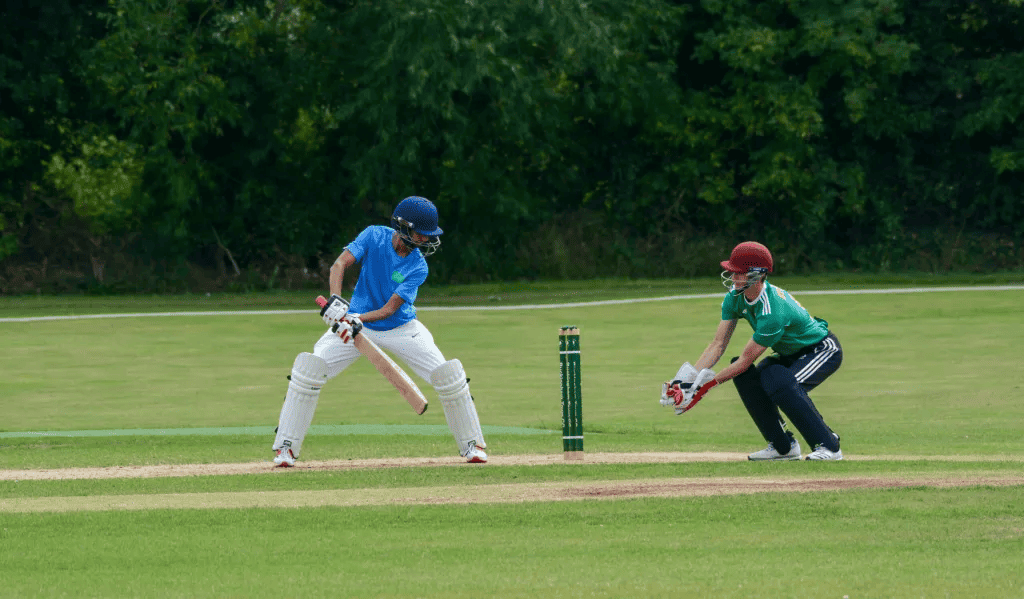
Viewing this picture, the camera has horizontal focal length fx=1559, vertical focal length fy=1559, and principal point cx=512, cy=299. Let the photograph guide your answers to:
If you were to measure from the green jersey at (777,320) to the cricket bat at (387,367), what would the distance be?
7.31ft

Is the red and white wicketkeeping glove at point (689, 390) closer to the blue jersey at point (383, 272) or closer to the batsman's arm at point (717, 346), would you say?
the batsman's arm at point (717, 346)

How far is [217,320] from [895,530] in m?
22.0

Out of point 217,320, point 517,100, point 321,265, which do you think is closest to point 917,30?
point 517,100

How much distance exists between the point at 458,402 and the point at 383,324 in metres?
0.75

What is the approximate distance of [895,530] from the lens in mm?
7910

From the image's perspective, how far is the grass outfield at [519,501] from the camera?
273 inches

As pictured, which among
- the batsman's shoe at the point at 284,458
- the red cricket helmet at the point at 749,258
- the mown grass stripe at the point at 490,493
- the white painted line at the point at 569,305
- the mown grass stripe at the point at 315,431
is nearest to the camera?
the mown grass stripe at the point at 490,493

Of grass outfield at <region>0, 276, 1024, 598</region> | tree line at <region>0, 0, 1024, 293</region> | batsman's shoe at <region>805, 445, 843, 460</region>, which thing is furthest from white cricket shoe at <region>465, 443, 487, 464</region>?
tree line at <region>0, 0, 1024, 293</region>

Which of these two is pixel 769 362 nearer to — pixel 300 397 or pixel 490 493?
pixel 490 493

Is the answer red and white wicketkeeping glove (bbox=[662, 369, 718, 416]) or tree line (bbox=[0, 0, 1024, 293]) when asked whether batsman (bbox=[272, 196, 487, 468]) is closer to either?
red and white wicketkeeping glove (bbox=[662, 369, 718, 416])

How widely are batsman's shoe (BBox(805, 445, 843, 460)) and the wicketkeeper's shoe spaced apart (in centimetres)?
225

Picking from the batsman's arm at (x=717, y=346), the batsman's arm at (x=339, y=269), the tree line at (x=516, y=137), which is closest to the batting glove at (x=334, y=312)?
the batsman's arm at (x=339, y=269)

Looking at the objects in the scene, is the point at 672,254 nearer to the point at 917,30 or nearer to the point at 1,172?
the point at 917,30

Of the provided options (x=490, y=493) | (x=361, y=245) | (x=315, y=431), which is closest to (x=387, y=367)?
(x=361, y=245)
